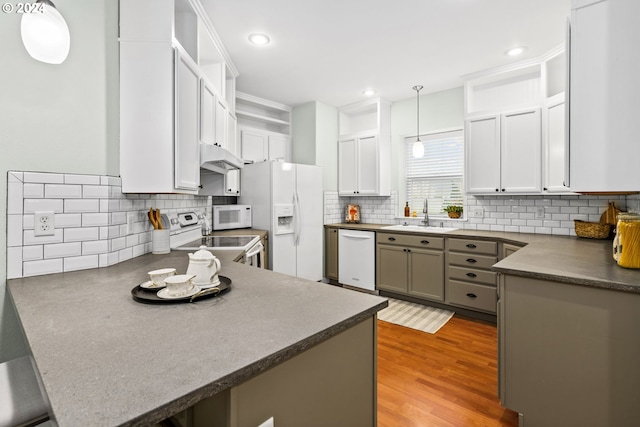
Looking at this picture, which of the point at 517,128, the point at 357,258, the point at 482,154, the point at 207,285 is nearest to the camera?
the point at 207,285

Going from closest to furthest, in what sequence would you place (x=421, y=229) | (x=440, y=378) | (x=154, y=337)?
(x=154, y=337) → (x=440, y=378) → (x=421, y=229)

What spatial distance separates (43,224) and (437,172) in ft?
13.5

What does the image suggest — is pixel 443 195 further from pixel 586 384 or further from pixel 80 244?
pixel 80 244

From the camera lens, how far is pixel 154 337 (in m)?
0.81

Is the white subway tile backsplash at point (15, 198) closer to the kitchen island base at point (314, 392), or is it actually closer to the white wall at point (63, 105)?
the white wall at point (63, 105)

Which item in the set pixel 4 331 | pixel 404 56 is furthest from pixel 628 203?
pixel 4 331

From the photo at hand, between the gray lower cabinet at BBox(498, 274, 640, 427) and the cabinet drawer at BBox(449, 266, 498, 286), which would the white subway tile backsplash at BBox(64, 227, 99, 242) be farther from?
the cabinet drawer at BBox(449, 266, 498, 286)

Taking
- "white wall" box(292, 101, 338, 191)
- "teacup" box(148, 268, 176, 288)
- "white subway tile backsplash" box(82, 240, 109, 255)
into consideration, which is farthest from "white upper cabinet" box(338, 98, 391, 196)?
"teacup" box(148, 268, 176, 288)

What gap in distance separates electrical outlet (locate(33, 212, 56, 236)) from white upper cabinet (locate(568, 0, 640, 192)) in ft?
8.54

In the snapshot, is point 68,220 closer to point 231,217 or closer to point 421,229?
point 231,217

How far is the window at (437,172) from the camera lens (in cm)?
413

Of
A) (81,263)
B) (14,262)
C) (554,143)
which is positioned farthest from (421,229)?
(14,262)

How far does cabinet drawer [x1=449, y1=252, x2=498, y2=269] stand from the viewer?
3197 millimetres

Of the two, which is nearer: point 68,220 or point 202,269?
point 202,269
